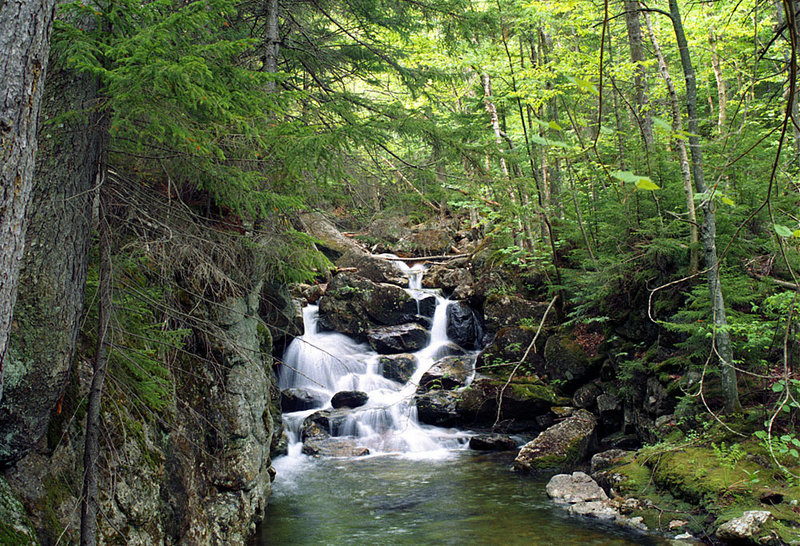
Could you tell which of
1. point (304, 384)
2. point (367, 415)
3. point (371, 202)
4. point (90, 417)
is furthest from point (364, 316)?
point (90, 417)

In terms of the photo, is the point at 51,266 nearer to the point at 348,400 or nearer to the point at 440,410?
the point at 440,410

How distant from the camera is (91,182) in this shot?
3.96m

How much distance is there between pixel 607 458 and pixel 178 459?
6681 mm

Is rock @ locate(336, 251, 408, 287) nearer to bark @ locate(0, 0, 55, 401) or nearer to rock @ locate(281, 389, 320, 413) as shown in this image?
rock @ locate(281, 389, 320, 413)

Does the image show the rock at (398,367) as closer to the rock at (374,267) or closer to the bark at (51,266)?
the rock at (374,267)

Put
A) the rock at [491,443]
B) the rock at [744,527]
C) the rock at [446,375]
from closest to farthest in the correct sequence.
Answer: the rock at [744,527]
the rock at [491,443]
the rock at [446,375]

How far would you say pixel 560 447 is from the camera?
31.7 feet

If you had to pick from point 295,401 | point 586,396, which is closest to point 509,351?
point 586,396

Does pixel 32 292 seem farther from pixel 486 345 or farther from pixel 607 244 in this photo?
pixel 486 345

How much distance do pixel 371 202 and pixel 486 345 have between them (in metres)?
8.73

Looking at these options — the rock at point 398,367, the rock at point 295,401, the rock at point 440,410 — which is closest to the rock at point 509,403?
the rock at point 440,410

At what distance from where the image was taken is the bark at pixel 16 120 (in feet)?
8.80

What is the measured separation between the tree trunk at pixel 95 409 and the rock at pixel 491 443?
8461 mm

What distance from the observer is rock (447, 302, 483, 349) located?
49.5 ft
